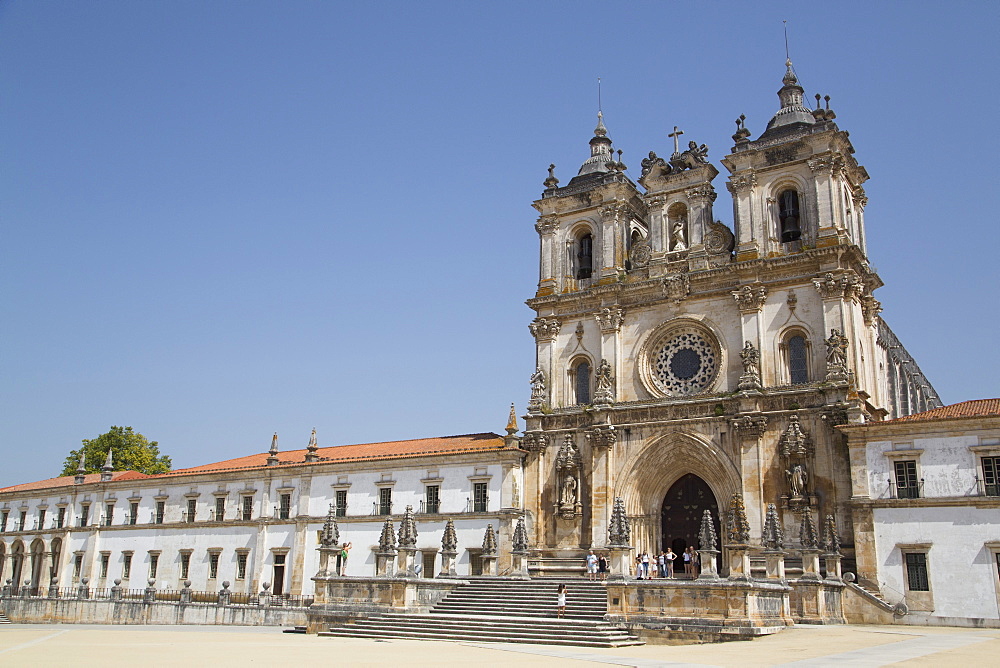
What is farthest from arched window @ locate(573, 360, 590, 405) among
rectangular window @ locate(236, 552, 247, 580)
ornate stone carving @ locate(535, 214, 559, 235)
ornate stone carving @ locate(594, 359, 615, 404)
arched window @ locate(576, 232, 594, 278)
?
rectangular window @ locate(236, 552, 247, 580)

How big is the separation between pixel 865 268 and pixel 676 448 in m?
10.8

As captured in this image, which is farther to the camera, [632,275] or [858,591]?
[632,275]

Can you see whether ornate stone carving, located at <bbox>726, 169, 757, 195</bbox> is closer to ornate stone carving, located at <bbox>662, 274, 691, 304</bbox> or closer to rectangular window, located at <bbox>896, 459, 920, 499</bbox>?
ornate stone carving, located at <bbox>662, 274, 691, 304</bbox>

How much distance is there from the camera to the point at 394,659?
62.5ft

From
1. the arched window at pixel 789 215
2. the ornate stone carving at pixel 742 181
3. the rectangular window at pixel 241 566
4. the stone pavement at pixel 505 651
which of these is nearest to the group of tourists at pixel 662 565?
the stone pavement at pixel 505 651

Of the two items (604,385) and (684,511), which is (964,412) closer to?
(684,511)

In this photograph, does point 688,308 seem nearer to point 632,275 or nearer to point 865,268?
point 632,275

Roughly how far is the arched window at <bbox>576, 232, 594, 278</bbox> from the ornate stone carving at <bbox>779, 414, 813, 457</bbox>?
12760 mm

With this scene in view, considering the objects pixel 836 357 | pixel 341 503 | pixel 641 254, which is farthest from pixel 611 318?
pixel 341 503

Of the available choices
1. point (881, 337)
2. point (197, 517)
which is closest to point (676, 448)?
point (881, 337)

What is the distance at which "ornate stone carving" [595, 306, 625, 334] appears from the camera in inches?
1571

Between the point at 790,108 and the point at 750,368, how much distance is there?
1246 cm

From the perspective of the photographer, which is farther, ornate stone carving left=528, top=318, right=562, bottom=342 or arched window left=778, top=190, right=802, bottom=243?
ornate stone carving left=528, top=318, right=562, bottom=342

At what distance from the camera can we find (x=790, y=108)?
39969 millimetres
